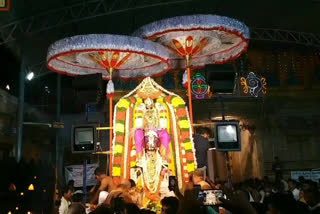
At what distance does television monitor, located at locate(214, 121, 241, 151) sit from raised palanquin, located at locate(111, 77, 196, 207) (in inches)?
67.1

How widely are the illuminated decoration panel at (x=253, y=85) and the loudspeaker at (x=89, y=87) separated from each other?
27.2ft

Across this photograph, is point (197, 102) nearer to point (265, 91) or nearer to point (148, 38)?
point (265, 91)

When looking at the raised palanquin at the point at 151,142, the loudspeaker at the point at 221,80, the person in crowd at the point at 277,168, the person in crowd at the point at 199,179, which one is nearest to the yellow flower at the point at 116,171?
the raised palanquin at the point at 151,142

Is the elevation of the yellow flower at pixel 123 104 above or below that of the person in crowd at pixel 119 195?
above

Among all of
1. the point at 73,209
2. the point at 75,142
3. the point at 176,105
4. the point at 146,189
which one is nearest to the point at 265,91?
the point at 176,105

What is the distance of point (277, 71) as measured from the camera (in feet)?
47.0

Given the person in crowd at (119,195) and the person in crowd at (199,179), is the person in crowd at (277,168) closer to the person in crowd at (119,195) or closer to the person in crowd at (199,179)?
the person in crowd at (199,179)

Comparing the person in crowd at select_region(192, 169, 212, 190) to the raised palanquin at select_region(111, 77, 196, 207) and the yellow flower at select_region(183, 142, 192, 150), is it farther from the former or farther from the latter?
the yellow flower at select_region(183, 142, 192, 150)

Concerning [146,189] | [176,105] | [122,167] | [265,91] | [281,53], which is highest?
[281,53]

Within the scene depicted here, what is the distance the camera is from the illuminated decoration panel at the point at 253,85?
1386 cm

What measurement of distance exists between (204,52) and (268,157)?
6.68 meters

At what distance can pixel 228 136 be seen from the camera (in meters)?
6.21

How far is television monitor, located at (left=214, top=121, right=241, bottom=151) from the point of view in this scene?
20.2ft

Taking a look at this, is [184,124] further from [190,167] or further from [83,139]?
[83,139]
